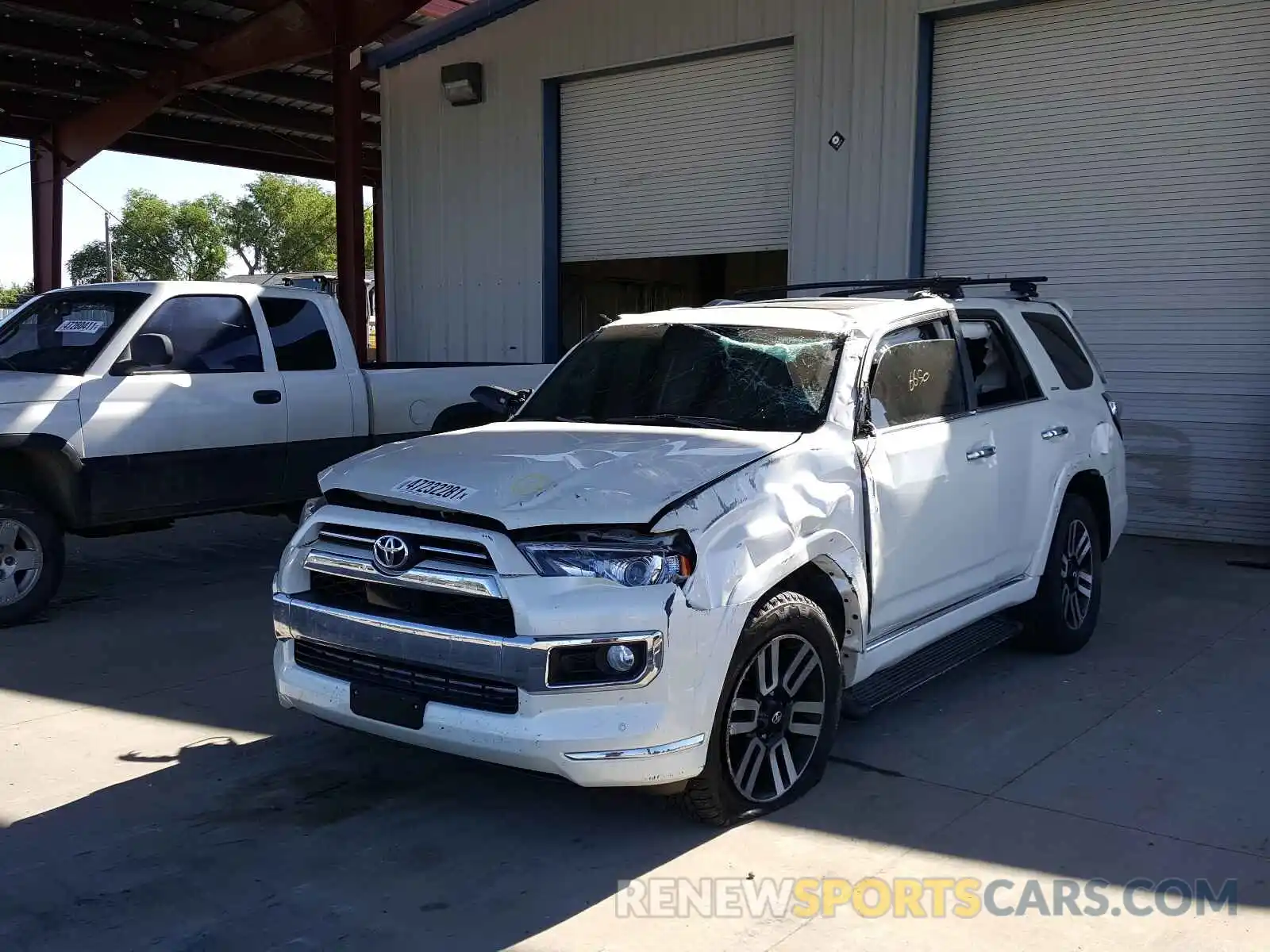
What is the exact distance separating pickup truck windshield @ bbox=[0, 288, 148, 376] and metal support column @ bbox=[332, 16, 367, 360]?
739cm

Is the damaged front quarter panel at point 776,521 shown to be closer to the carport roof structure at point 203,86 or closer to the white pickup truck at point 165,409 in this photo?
the white pickup truck at point 165,409

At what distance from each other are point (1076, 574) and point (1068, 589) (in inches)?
5.5

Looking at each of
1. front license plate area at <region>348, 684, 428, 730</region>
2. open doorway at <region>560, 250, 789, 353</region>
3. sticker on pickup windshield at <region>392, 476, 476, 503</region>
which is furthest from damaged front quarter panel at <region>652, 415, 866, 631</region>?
open doorway at <region>560, 250, 789, 353</region>

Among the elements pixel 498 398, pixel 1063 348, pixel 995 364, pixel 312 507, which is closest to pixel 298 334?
pixel 498 398

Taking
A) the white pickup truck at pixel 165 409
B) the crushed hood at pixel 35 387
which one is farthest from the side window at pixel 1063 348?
the crushed hood at pixel 35 387

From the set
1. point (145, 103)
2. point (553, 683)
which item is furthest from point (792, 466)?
point (145, 103)

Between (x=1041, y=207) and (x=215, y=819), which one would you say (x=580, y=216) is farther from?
(x=215, y=819)

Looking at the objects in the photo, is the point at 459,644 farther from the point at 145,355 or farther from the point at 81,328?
the point at 81,328

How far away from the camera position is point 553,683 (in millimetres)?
3859

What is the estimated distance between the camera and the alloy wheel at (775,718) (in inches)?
167

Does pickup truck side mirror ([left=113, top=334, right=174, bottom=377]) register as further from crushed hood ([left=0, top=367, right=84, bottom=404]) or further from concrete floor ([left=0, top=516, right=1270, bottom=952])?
concrete floor ([left=0, top=516, right=1270, bottom=952])

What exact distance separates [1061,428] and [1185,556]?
156 inches

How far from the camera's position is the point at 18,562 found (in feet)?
24.0

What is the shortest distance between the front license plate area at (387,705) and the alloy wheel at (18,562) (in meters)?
4.04
